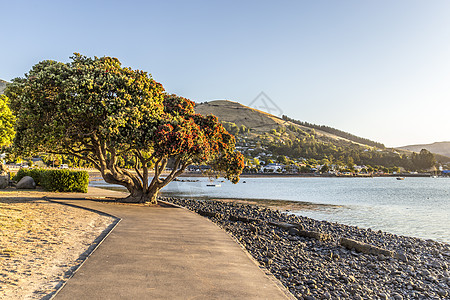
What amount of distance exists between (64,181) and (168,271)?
20666 mm

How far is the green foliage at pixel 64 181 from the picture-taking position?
2331cm

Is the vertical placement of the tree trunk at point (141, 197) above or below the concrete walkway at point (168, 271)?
above

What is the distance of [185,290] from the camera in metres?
5.01

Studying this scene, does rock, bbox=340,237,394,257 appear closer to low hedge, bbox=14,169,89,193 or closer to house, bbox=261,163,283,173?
low hedge, bbox=14,169,89,193

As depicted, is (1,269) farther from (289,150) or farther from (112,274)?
(289,150)

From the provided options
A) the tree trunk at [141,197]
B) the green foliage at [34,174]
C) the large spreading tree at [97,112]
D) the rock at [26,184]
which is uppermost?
the large spreading tree at [97,112]

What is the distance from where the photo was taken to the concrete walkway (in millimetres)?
4875

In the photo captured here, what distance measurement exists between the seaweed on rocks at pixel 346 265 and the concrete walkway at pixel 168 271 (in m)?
Result: 1.05

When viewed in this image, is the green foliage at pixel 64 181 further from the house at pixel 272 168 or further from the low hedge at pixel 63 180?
the house at pixel 272 168

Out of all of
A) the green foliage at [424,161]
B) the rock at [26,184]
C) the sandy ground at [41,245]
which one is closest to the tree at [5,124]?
the rock at [26,184]

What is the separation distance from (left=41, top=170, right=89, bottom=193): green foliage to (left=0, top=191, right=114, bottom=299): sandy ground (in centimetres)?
1065

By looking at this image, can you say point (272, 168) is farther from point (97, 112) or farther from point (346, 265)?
point (346, 265)

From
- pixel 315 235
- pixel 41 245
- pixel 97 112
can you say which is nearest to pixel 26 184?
pixel 97 112

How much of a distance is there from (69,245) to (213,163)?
12.6 metres
